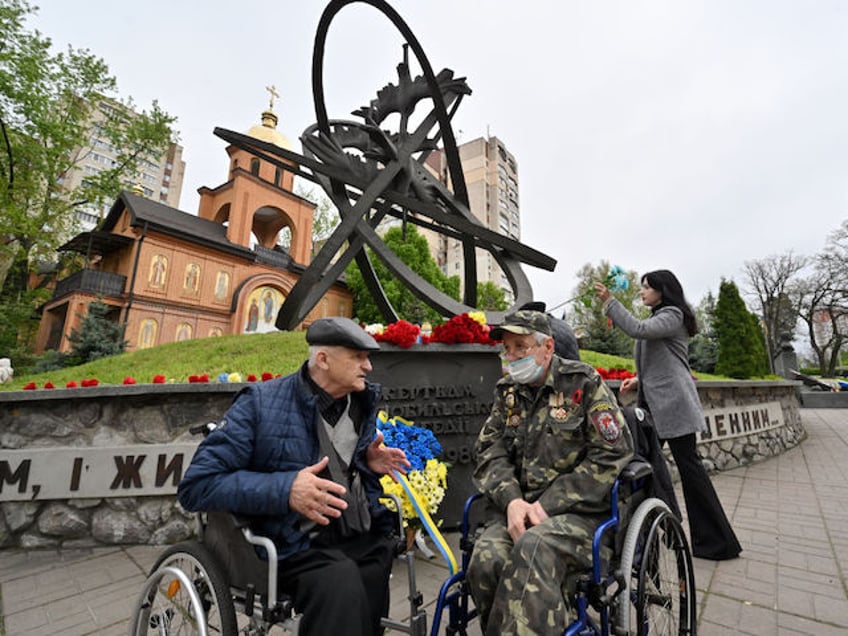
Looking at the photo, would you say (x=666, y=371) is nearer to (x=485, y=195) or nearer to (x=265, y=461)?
(x=265, y=461)

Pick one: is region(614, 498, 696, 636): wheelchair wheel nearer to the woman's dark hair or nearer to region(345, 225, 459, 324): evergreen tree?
the woman's dark hair

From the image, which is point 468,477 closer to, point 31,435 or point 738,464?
point 31,435

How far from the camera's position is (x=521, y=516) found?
1792 mm

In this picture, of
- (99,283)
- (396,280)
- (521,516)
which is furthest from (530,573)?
(99,283)

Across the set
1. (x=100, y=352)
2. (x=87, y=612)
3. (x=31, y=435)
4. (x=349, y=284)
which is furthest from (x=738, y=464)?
(x=349, y=284)

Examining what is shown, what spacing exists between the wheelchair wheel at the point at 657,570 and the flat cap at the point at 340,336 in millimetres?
1399

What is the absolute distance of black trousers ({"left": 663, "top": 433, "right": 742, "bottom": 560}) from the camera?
3.15 meters

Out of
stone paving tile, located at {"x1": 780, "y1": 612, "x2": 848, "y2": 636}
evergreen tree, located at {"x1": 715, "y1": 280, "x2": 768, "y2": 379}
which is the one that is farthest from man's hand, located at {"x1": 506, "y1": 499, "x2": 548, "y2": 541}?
evergreen tree, located at {"x1": 715, "y1": 280, "x2": 768, "y2": 379}

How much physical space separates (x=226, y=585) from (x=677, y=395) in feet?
10.7

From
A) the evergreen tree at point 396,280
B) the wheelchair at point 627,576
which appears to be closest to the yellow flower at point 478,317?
the wheelchair at point 627,576

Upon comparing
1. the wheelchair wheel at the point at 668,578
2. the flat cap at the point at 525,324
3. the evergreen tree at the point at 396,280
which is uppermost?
the evergreen tree at the point at 396,280

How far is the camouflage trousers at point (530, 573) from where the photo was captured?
57.5 inches

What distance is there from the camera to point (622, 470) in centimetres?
184

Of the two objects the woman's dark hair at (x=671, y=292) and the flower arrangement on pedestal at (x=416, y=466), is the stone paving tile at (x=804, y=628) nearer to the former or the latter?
the woman's dark hair at (x=671, y=292)
